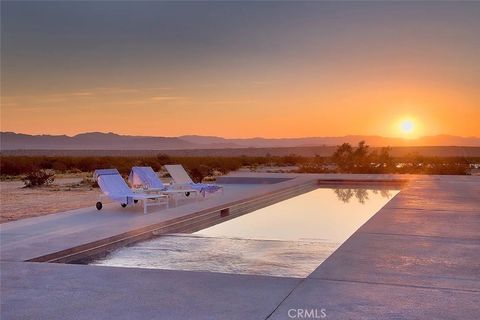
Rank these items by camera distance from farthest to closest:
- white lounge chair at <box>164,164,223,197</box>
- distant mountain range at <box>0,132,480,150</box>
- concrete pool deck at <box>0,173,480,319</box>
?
distant mountain range at <box>0,132,480,150</box> → white lounge chair at <box>164,164,223,197</box> → concrete pool deck at <box>0,173,480,319</box>

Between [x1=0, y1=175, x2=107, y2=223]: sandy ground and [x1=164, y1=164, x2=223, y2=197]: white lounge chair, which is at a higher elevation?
[x1=164, y1=164, x2=223, y2=197]: white lounge chair

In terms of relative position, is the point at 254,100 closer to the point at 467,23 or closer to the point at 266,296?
the point at 467,23

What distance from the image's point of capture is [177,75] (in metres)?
21.1

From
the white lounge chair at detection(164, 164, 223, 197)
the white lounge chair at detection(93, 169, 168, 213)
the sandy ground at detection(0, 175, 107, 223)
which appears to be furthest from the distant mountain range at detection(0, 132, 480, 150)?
the white lounge chair at detection(93, 169, 168, 213)

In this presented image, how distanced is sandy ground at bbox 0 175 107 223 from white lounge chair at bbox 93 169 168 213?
1.62 metres

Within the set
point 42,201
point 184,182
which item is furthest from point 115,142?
point 184,182

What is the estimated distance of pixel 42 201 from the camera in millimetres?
13766

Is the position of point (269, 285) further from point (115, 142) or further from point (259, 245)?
point (115, 142)

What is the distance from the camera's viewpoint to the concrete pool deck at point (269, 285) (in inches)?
144

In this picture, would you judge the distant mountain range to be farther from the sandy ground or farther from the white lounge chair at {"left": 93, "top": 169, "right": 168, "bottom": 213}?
the white lounge chair at {"left": 93, "top": 169, "right": 168, "bottom": 213}

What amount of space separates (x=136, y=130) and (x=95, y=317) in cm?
4207

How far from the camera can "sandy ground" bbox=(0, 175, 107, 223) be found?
439 inches

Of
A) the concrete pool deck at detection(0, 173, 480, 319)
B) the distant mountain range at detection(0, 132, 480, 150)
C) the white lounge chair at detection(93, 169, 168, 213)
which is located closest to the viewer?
the concrete pool deck at detection(0, 173, 480, 319)

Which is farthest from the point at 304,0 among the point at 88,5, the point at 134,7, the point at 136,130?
the point at 136,130
